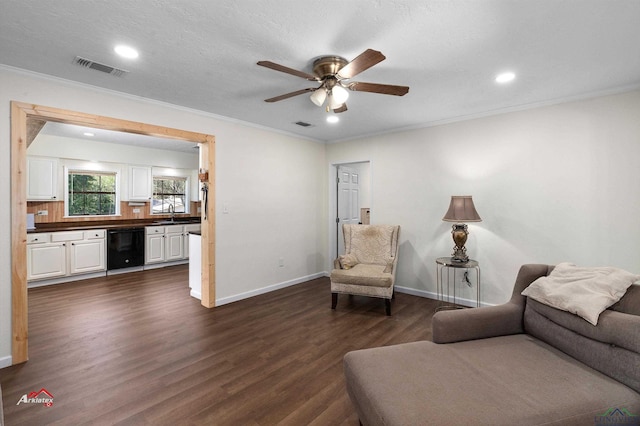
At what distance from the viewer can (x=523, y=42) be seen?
212 cm

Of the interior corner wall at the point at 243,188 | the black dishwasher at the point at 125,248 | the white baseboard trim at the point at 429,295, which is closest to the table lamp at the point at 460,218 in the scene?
the white baseboard trim at the point at 429,295

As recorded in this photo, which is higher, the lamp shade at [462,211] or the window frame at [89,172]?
the window frame at [89,172]

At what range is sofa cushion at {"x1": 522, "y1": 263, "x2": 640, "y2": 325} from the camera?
160 centimetres

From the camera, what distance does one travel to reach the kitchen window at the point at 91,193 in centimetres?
569

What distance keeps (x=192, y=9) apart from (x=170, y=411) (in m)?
2.55

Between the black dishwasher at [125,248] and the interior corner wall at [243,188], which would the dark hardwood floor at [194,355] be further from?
the black dishwasher at [125,248]

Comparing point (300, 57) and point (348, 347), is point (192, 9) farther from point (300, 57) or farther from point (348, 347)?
point (348, 347)

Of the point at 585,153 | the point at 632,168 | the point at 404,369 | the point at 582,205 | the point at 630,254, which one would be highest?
the point at 585,153

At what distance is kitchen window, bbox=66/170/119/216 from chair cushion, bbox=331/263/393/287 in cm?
520

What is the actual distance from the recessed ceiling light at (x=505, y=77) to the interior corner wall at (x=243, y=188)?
10.0ft

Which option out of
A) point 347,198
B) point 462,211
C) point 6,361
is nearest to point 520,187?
point 462,211

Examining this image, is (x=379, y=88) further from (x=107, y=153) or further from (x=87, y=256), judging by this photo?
(x=107, y=153)

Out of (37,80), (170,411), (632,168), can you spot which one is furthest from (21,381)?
(632,168)

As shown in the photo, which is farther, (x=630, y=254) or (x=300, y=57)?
(x=630, y=254)
